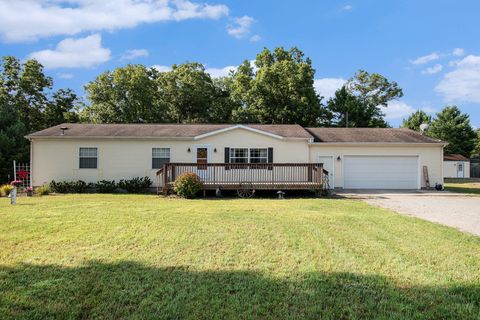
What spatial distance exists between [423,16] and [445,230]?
1020 centimetres

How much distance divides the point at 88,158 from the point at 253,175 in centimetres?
911

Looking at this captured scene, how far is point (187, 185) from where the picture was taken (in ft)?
44.4

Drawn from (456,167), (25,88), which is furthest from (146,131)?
(456,167)

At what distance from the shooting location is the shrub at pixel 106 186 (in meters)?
16.6

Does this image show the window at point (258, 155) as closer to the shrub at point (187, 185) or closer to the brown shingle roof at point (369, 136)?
the brown shingle roof at point (369, 136)

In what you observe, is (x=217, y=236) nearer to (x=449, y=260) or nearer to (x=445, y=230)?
(x=449, y=260)

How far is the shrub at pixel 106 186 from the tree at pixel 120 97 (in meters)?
15.2

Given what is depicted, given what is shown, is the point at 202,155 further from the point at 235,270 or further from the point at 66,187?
the point at 235,270

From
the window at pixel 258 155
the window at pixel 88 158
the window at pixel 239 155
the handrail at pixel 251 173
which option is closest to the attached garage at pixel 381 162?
the window at pixel 258 155

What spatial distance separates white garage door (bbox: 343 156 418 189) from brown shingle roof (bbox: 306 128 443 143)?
1.04m

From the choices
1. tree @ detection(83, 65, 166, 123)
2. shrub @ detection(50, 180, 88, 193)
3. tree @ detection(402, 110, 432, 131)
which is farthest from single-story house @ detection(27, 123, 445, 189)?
tree @ detection(402, 110, 432, 131)

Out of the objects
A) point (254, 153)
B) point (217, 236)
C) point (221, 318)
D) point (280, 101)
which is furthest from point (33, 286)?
point (280, 101)

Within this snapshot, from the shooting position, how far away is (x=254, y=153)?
56.0 ft

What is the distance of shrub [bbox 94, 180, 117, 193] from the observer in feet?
54.5
